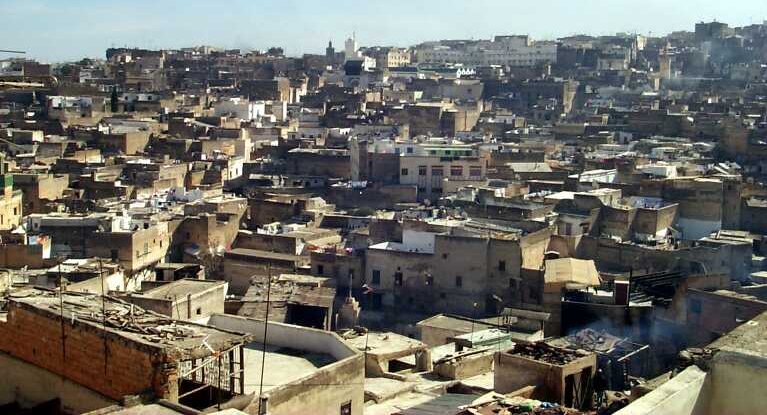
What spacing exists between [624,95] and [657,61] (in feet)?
56.6

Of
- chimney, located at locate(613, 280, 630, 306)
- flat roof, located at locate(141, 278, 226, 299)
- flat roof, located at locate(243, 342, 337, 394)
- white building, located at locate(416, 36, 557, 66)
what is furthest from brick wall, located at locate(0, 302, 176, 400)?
white building, located at locate(416, 36, 557, 66)

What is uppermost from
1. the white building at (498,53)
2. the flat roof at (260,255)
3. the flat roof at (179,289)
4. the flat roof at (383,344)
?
the white building at (498,53)

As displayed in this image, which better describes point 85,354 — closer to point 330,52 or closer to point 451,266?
point 451,266

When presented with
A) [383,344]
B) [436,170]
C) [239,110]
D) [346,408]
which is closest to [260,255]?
[383,344]

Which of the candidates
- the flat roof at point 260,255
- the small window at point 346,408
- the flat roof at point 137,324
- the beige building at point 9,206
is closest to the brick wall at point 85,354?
the flat roof at point 137,324

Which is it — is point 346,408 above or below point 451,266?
above

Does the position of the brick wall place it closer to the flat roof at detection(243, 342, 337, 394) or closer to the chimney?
the flat roof at detection(243, 342, 337, 394)

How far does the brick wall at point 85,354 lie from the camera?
752 cm

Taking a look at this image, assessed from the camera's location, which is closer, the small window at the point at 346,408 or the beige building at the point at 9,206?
the small window at the point at 346,408

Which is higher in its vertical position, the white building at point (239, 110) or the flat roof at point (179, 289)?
the white building at point (239, 110)

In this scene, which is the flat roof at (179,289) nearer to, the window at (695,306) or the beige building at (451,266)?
the beige building at (451,266)

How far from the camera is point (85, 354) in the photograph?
8.22 meters

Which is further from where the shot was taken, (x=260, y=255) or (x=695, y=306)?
(x=260, y=255)

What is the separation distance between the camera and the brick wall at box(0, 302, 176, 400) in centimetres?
752
